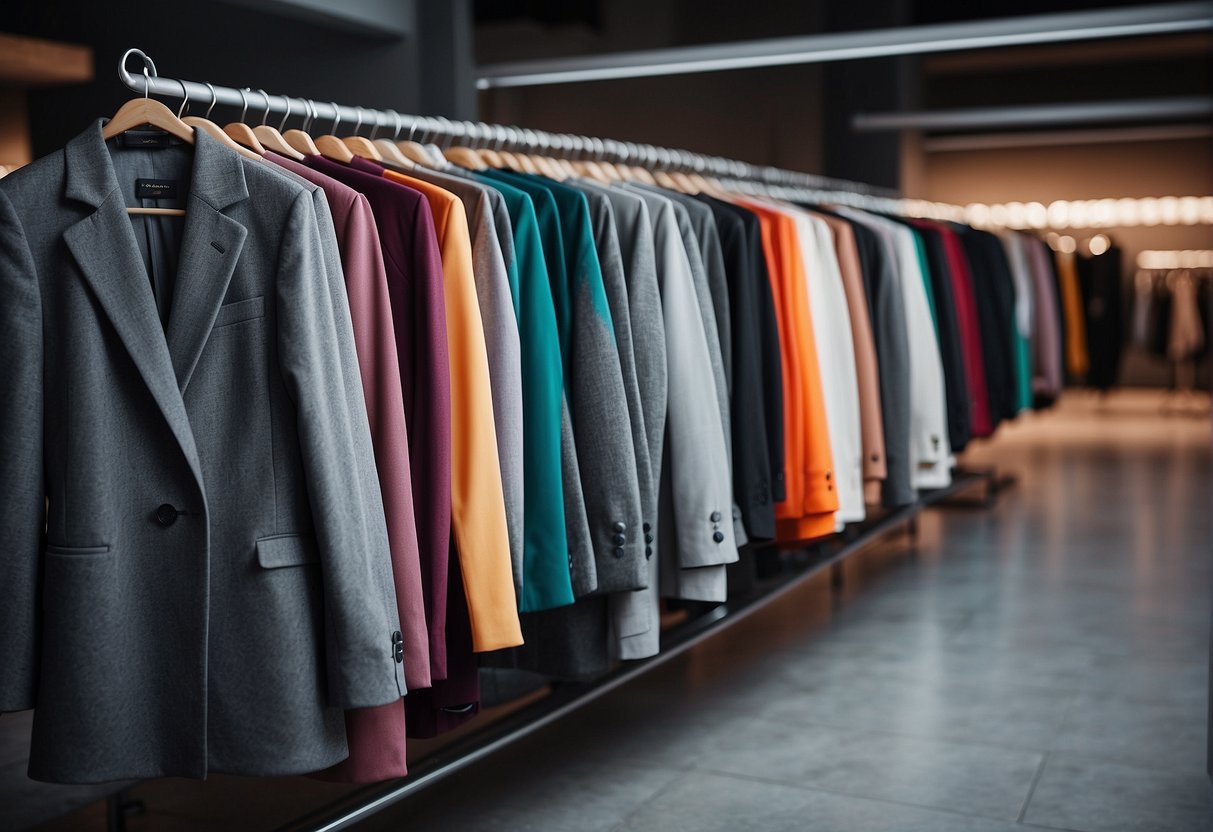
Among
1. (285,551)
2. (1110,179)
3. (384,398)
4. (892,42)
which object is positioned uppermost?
(1110,179)

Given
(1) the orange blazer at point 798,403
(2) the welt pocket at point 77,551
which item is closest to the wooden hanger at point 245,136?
(2) the welt pocket at point 77,551

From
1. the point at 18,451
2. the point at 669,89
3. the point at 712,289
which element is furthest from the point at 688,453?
the point at 669,89

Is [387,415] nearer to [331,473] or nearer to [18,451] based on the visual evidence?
[331,473]

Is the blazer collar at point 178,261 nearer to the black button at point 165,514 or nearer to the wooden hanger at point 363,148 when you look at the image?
the black button at point 165,514

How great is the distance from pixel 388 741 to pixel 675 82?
6685 mm

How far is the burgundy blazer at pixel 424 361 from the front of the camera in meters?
2.15

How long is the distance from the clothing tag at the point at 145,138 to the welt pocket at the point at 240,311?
31cm

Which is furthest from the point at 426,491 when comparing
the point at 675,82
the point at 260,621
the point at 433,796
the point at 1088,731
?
the point at 675,82

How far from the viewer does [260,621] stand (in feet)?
6.27

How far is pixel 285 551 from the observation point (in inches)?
75.4

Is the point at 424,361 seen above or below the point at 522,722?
above

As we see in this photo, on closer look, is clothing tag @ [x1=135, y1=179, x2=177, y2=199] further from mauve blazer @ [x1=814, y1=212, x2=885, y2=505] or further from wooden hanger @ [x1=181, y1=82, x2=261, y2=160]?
mauve blazer @ [x1=814, y1=212, x2=885, y2=505]

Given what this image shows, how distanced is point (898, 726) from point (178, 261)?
2518mm

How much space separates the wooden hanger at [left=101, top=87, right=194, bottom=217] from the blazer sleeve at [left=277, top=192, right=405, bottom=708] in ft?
0.78
